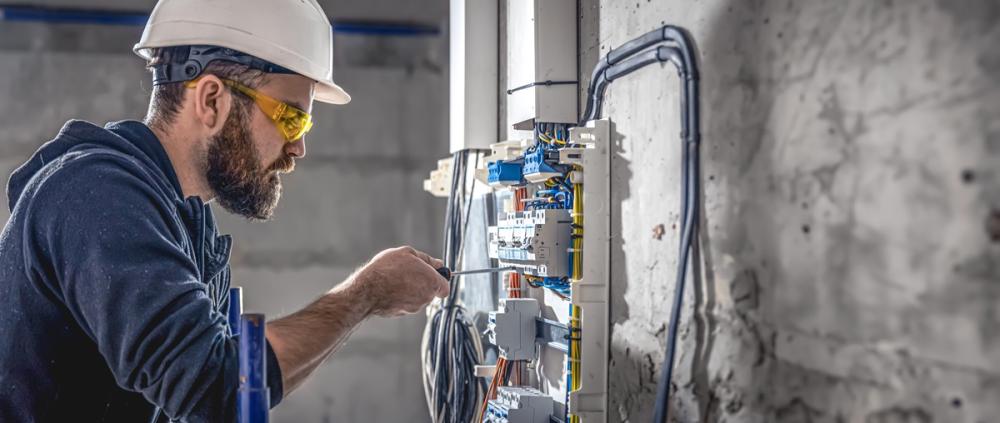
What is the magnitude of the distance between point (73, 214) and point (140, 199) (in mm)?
79

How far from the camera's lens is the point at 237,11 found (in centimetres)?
130

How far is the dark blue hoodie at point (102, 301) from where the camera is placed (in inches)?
36.7

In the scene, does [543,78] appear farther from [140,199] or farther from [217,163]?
[140,199]

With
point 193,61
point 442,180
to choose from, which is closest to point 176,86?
point 193,61

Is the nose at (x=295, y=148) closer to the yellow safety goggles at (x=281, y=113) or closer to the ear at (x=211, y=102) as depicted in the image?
the yellow safety goggles at (x=281, y=113)

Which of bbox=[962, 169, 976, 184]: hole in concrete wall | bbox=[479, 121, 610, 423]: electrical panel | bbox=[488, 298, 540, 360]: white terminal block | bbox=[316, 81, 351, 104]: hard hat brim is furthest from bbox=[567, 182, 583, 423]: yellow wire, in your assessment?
bbox=[962, 169, 976, 184]: hole in concrete wall

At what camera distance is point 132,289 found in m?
0.93

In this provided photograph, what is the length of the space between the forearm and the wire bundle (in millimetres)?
1058

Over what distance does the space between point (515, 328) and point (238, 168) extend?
2.77 feet

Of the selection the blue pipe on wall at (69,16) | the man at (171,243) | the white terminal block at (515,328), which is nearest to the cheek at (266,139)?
the man at (171,243)

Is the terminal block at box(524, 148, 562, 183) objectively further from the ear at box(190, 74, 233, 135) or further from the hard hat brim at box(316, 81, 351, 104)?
the ear at box(190, 74, 233, 135)

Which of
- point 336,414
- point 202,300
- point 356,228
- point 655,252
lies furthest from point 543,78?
point 336,414

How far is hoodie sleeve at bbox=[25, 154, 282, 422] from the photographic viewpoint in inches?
36.6

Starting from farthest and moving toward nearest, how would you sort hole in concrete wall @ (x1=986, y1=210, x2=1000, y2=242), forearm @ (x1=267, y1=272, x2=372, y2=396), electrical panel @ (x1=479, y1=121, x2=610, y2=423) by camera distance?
electrical panel @ (x1=479, y1=121, x2=610, y2=423)
forearm @ (x1=267, y1=272, x2=372, y2=396)
hole in concrete wall @ (x1=986, y1=210, x2=1000, y2=242)
